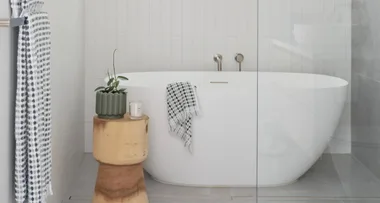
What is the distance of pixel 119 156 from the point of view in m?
3.21

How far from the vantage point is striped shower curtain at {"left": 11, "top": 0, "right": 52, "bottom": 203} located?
1971mm

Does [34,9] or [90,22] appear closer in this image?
[34,9]

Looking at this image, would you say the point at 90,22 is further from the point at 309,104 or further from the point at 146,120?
the point at 309,104

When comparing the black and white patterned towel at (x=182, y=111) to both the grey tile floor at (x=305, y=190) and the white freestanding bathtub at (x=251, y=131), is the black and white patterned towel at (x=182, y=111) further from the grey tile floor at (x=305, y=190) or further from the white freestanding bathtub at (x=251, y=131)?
the grey tile floor at (x=305, y=190)

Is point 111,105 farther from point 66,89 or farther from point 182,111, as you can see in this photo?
point 182,111

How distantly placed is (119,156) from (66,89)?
0.64 meters

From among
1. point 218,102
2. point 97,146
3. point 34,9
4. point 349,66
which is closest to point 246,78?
point 218,102

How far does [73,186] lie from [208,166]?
0.97 metres

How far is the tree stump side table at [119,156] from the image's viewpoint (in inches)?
126

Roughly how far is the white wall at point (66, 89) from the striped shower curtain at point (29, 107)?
753 millimetres

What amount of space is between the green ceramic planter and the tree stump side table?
2.0 inches

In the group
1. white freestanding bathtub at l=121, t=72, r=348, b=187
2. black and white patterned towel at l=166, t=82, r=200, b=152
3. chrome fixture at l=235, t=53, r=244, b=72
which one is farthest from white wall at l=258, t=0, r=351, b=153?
chrome fixture at l=235, t=53, r=244, b=72

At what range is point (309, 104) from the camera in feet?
11.0

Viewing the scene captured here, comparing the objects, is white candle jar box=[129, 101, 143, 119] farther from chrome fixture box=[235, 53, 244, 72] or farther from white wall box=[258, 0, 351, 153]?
chrome fixture box=[235, 53, 244, 72]
